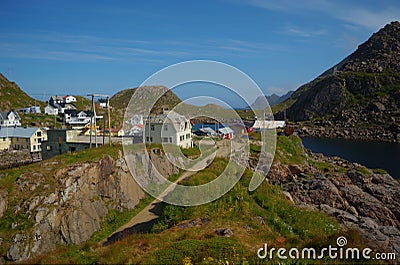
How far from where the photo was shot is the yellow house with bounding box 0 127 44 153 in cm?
5959

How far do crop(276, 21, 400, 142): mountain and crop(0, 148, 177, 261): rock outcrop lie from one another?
9602cm

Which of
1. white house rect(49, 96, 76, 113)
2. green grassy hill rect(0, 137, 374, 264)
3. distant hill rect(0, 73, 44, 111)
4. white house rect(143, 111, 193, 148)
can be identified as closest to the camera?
green grassy hill rect(0, 137, 374, 264)

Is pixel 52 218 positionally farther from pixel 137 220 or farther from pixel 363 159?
pixel 363 159

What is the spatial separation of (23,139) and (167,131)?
3723 centimetres

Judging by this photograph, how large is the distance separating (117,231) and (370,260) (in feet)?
51.8

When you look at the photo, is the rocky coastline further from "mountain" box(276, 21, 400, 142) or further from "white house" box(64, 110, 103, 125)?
"white house" box(64, 110, 103, 125)

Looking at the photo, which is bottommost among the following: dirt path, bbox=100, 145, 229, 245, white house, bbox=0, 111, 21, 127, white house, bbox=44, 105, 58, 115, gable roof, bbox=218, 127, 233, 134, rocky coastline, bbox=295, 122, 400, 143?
dirt path, bbox=100, 145, 229, 245

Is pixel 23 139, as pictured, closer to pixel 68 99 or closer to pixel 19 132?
pixel 19 132

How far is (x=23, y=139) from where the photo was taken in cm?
6041

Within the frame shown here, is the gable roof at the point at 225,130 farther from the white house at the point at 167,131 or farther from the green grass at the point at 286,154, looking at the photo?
the white house at the point at 167,131

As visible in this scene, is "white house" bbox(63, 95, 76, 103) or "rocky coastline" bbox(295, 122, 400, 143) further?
"white house" bbox(63, 95, 76, 103)

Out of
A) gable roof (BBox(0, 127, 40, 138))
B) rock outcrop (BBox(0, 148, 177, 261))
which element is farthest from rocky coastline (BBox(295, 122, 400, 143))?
rock outcrop (BBox(0, 148, 177, 261))

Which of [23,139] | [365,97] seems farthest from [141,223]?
[365,97]

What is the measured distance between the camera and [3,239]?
56.8ft
